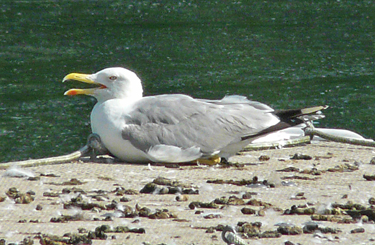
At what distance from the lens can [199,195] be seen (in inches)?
213

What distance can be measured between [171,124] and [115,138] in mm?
478

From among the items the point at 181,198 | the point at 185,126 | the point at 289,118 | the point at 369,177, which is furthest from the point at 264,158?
the point at 181,198

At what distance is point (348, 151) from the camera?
7273 millimetres

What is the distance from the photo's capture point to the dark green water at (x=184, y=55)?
443 inches

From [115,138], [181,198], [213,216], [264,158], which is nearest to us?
[213,216]

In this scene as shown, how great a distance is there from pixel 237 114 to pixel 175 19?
1455cm

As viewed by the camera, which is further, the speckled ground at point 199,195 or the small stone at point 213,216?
the small stone at point 213,216

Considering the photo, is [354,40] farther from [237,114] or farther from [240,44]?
[237,114]

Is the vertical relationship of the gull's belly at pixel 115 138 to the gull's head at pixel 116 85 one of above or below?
below

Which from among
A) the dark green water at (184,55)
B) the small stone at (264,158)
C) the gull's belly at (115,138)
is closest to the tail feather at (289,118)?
the small stone at (264,158)

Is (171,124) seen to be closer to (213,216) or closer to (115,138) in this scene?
(115,138)

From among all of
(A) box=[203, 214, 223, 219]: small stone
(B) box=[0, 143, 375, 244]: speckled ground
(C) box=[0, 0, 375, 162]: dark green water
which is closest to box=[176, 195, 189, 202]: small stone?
(B) box=[0, 143, 375, 244]: speckled ground

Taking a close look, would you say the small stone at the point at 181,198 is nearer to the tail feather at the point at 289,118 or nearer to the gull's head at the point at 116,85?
the tail feather at the point at 289,118

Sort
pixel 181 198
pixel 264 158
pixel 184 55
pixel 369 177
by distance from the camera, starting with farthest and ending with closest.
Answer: pixel 184 55
pixel 264 158
pixel 369 177
pixel 181 198
